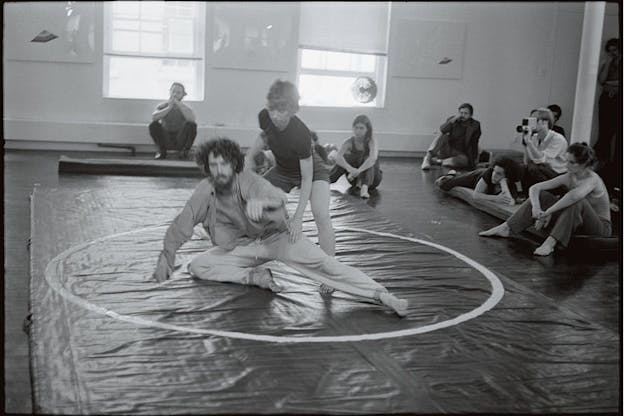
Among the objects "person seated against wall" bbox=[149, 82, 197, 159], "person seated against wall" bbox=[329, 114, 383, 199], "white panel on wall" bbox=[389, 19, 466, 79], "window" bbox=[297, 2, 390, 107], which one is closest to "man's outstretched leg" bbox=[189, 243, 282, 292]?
"person seated against wall" bbox=[329, 114, 383, 199]

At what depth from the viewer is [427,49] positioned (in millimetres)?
12109

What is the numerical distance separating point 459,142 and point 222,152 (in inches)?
281

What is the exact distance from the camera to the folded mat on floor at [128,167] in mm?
8555

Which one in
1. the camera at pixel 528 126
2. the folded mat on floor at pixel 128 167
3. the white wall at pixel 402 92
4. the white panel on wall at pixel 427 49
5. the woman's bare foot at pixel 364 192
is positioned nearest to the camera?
the camera at pixel 528 126

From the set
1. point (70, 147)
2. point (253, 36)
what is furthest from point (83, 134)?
point (253, 36)

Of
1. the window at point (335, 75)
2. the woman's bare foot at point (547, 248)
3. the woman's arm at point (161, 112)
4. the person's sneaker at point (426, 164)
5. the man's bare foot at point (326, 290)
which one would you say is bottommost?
the man's bare foot at point (326, 290)

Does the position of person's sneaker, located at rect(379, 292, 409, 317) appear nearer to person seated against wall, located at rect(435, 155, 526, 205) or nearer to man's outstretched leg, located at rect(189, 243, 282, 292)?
man's outstretched leg, located at rect(189, 243, 282, 292)

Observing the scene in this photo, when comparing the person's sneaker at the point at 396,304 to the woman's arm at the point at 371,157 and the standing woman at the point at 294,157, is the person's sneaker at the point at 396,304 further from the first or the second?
the woman's arm at the point at 371,157

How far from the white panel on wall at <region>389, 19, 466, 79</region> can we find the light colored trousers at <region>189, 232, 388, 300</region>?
8.08 metres

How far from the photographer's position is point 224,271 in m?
4.50

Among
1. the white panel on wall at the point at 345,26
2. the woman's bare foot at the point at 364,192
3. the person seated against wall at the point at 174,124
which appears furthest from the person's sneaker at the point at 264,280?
the white panel on wall at the point at 345,26

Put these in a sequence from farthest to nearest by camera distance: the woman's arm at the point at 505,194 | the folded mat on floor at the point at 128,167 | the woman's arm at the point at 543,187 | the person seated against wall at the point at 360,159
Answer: the folded mat on floor at the point at 128,167 < the person seated against wall at the point at 360,159 < the woman's arm at the point at 505,194 < the woman's arm at the point at 543,187

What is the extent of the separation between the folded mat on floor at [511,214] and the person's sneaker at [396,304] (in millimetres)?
1736

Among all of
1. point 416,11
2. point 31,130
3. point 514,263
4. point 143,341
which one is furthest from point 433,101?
point 143,341
